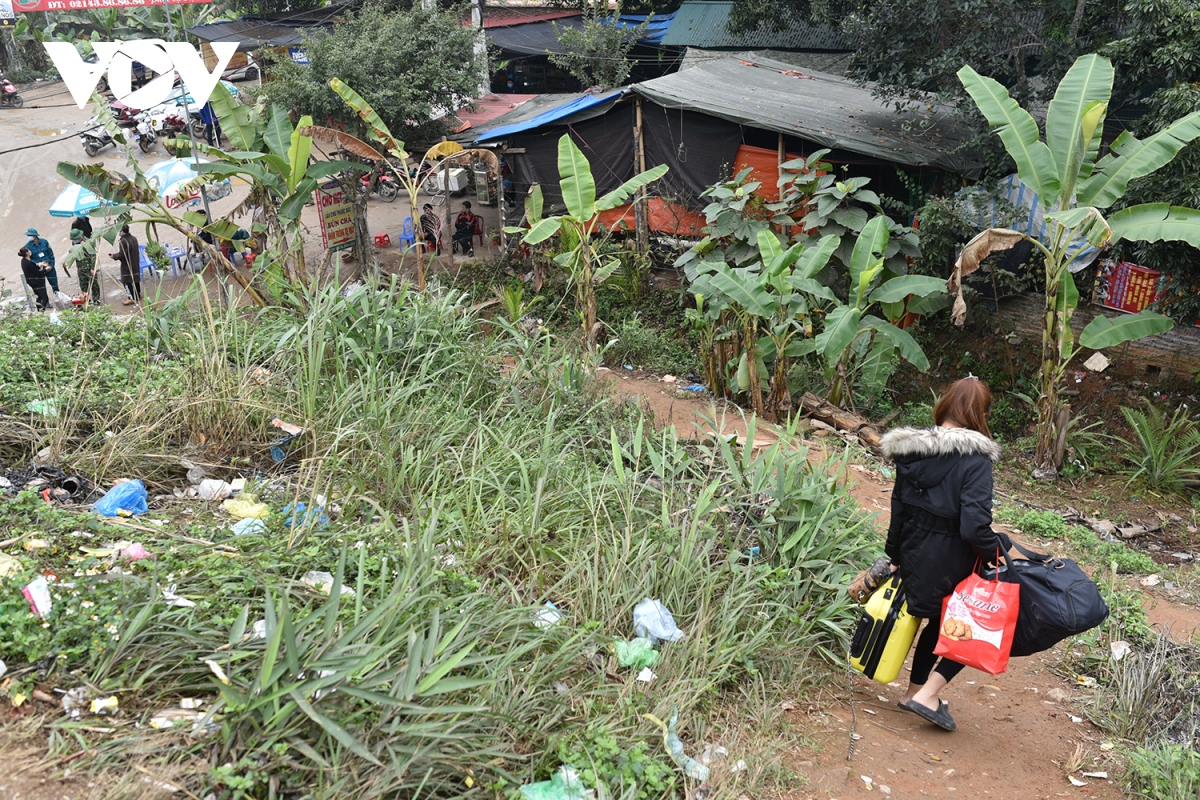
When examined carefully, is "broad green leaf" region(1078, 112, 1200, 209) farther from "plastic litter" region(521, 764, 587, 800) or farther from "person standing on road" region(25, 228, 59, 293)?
"person standing on road" region(25, 228, 59, 293)

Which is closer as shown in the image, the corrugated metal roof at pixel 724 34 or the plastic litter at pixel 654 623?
the plastic litter at pixel 654 623

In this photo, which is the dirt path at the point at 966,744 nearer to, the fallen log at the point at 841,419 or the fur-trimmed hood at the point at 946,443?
the fur-trimmed hood at the point at 946,443

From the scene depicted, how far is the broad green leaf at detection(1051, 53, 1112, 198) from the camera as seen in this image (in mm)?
6113

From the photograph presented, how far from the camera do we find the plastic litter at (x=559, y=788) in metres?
2.49

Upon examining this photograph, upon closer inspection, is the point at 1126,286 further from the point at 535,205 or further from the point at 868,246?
the point at 535,205

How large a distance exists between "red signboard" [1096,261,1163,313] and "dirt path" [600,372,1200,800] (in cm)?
579

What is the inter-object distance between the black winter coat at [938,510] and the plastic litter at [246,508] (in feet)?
8.28

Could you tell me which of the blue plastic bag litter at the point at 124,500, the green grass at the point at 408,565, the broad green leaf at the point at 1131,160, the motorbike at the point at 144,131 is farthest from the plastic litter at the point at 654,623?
the motorbike at the point at 144,131

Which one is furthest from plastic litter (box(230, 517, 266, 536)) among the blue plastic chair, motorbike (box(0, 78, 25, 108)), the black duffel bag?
motorbike (box(0, 78, 25, 108))

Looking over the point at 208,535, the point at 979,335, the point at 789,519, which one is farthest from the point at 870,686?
the point at 979,335

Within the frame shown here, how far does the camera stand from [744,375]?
748 centimetres

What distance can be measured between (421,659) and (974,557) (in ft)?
6.21

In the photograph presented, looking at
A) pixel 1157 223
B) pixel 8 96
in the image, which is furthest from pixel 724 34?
pixel 8 96

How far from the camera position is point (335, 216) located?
1203cm
